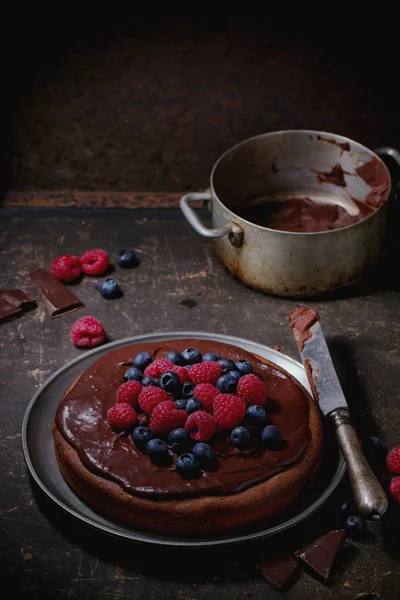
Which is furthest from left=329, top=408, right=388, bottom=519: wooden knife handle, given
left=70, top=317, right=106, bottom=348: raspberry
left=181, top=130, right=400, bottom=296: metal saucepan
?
left=70, top=317, right=106, bottom=348: raspberry

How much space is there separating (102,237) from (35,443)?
4.21 ft

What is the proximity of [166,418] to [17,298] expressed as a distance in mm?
1131

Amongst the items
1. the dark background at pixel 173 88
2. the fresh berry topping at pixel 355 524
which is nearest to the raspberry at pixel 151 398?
the fresh berry topping at pixel 355 524

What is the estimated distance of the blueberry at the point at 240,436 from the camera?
195 centimetres

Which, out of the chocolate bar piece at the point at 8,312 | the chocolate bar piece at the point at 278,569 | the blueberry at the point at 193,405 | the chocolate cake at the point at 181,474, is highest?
the blueberry at the point at 193,405

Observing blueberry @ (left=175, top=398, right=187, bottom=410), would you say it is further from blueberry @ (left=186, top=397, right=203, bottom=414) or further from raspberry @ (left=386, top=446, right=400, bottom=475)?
raspberry @ (left=386, top=446, right=400, bottom=475)

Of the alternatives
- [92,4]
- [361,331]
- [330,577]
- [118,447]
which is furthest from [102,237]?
[330,577]

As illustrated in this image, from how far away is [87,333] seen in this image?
2631 millimetres

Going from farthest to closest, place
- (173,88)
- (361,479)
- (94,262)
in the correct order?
(173,88)
(94,262)
(361,479)

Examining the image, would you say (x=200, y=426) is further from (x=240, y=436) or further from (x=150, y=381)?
(x=150, y=381)

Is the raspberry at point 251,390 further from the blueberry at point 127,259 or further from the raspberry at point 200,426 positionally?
the blueberry at point 127,259

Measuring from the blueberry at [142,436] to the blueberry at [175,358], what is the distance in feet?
0.99

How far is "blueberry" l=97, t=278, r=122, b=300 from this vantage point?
9.39ft

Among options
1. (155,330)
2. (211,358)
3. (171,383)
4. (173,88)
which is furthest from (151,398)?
(173,88)
